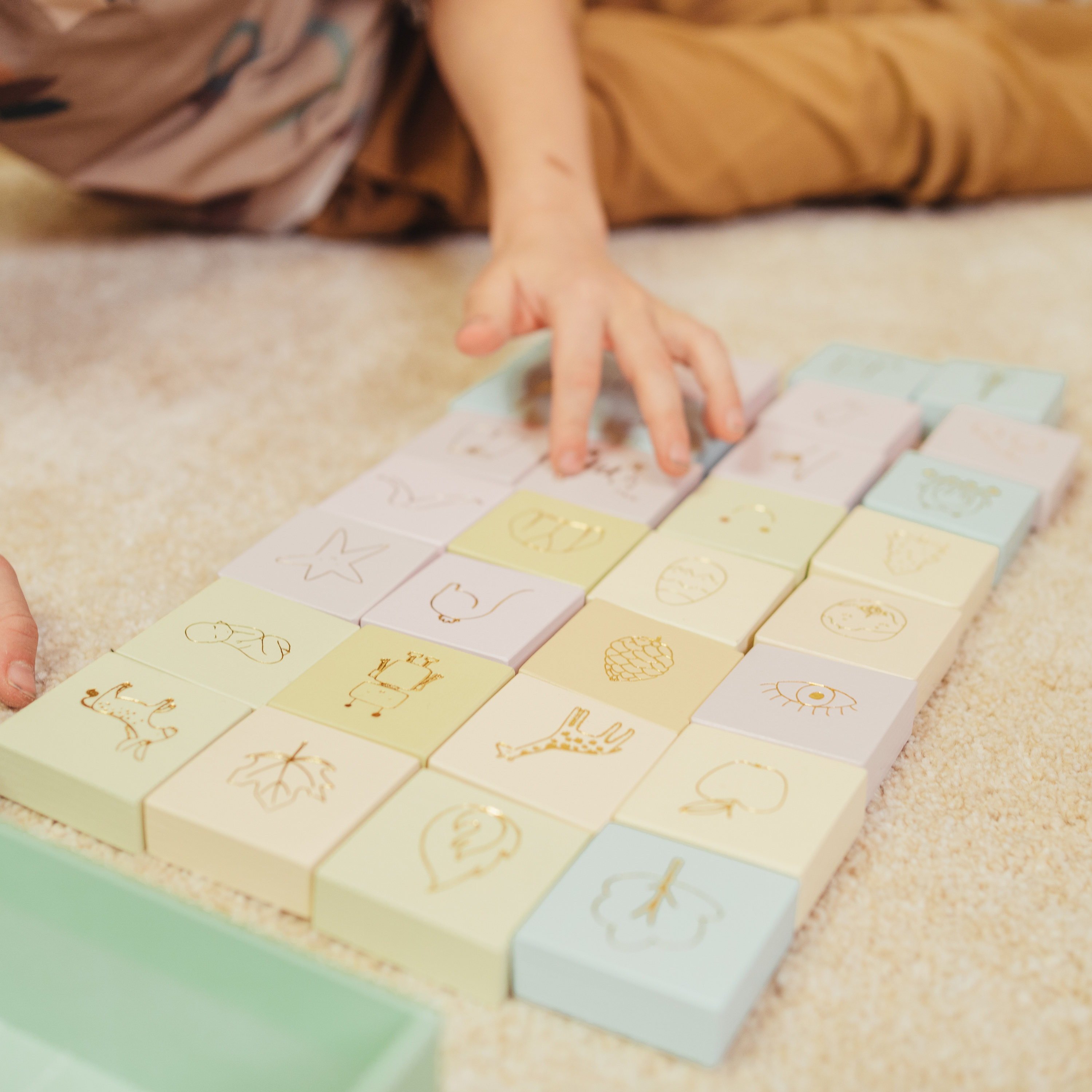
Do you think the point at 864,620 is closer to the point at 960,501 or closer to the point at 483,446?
the point at 960,501

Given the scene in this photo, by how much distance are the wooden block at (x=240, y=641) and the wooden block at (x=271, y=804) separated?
43mm

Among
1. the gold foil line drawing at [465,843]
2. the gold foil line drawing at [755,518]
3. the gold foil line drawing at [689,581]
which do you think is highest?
the gold foil line drawing at [465,843]

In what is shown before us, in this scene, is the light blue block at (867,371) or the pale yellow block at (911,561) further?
the light blue block at (867,371)

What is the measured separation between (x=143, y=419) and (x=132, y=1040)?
0.56m

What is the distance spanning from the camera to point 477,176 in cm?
123

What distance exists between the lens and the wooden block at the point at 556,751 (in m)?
0.55

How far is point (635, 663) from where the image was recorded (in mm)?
644

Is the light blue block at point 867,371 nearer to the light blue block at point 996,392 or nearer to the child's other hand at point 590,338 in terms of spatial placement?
the light blue block at point 996,392

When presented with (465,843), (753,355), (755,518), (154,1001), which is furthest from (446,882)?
(753,355)

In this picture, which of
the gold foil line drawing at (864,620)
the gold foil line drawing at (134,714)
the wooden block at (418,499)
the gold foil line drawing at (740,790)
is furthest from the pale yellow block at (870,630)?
the gold foil line drawing at (134,714)

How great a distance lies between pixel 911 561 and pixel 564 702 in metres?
0.27

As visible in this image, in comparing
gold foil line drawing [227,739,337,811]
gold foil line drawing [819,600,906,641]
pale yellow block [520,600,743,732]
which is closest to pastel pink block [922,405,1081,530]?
gold foil line drawing [819,600,906,641]

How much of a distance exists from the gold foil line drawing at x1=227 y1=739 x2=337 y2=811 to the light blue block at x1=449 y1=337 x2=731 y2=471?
365mm

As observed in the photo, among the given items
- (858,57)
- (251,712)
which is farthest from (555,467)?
(858,57)
